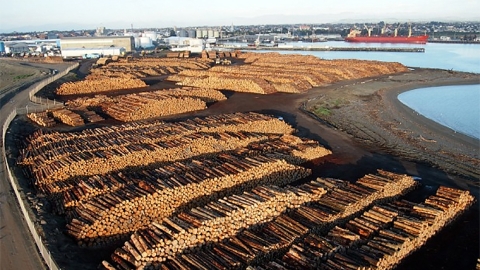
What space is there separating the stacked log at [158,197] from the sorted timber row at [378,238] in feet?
17.4

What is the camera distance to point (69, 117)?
30.4 metres

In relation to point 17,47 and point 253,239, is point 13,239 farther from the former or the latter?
point 17,47

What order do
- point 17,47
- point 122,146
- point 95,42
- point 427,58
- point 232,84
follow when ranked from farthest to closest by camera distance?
point 17,47
point 95,42
point 427,58
point 232,84
point 122,146

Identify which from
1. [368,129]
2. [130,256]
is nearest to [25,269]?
[130,256]

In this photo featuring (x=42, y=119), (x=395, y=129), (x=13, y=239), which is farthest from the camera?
(x=395, y=129)

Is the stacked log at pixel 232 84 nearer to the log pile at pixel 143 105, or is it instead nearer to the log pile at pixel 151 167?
the log pile at pixel 143 105

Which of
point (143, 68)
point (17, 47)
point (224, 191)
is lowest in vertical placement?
point (224, 191)

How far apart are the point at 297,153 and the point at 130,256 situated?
1308cm

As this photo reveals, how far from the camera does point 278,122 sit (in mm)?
29297

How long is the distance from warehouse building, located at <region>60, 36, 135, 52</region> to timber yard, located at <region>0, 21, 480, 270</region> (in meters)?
71.5

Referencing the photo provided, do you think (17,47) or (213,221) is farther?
(17,47)

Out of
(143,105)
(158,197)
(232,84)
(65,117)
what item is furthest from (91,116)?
(232,84)

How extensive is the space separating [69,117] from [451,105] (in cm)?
4101

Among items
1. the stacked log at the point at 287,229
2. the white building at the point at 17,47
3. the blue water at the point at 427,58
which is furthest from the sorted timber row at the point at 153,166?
the white building at the point at 17,47
